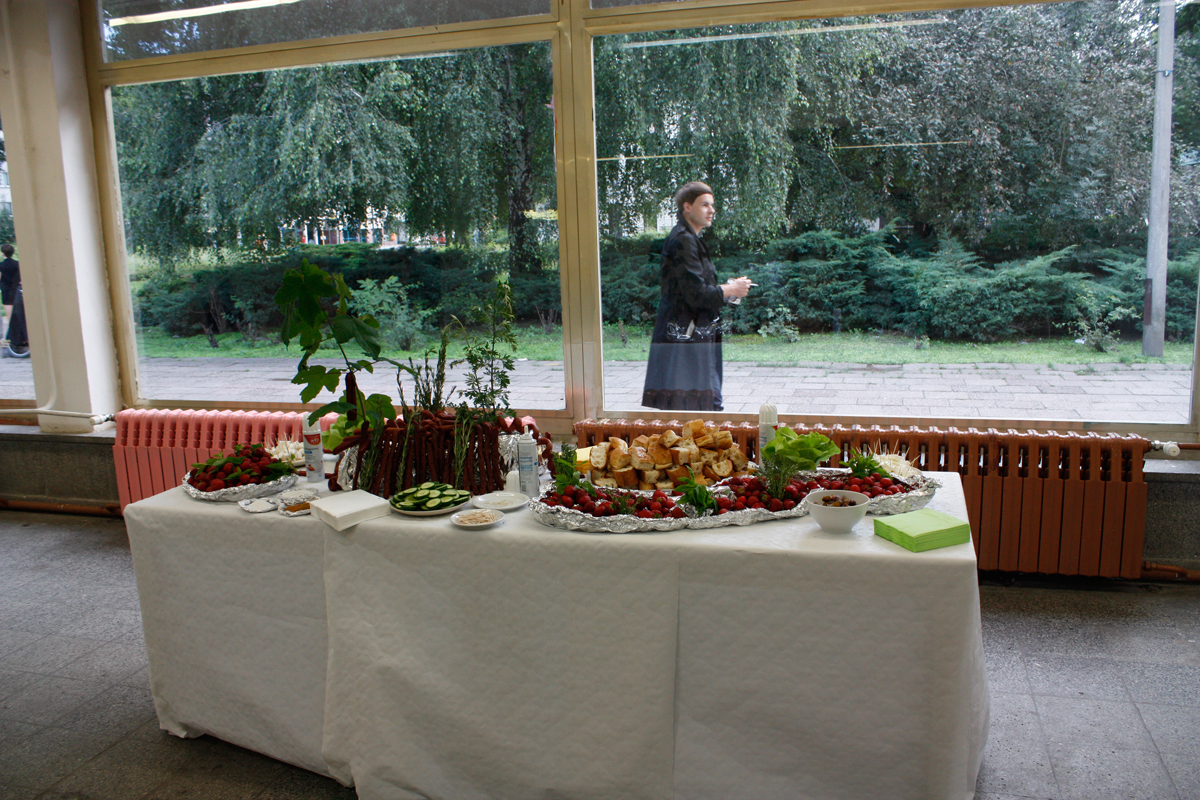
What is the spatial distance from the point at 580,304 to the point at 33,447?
3.62 m

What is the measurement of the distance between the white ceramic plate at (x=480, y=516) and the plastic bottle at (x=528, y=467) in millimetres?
197

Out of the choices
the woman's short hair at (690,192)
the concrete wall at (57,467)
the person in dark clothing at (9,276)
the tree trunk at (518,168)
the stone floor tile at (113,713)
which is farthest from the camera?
the person in dark clothing at (9,276)

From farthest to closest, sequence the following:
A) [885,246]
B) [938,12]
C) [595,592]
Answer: [885,246] → [938,12] → [595,592]

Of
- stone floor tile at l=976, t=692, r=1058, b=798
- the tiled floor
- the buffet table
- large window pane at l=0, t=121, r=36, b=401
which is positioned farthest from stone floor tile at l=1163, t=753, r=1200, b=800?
large window pane at l=0, t=121, r=36, b=401

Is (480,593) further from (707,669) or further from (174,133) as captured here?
(174,133)

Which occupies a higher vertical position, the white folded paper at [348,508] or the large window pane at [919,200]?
the large window pane at [919,200]

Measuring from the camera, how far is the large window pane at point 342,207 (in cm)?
445

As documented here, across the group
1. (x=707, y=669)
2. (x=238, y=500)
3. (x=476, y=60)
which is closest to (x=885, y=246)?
(x=476, y=60)

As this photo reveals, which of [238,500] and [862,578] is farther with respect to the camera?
[238,500]

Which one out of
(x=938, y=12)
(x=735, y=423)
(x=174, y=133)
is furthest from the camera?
(x=174, y=133)

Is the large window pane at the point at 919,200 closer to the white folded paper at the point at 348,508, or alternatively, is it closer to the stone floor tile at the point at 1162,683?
the stone floor tile at the point at 1162,683

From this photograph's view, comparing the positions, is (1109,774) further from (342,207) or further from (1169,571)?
(342,207)

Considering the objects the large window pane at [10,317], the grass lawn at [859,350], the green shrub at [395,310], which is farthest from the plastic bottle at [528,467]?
the large window pane at [10,317]

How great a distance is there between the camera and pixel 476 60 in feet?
14.4
